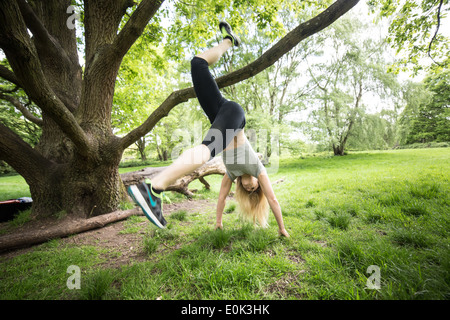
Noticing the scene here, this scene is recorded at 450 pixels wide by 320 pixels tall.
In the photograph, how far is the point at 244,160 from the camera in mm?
2701

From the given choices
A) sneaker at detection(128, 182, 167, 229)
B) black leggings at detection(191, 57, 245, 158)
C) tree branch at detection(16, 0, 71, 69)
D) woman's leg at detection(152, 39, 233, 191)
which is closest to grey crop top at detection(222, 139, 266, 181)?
black leggings at detection(191, 57, 245, 158)

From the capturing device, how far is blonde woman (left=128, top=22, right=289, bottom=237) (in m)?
1.85

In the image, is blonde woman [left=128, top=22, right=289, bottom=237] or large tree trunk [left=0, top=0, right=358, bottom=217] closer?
blonde woman [left=128, top=22, right=289, bottom=237]

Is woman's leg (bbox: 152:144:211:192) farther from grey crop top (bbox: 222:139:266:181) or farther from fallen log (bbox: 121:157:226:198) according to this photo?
fallen log (bbox: 121:157:226:198)

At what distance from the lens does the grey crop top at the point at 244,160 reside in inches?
106

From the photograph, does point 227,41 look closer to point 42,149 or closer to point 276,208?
point 276,208

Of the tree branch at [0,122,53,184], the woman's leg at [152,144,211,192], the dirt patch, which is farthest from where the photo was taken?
the tree branch at [0,122,53,184]

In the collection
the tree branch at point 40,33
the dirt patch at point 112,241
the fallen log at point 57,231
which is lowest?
the dirt patch at point 112,241

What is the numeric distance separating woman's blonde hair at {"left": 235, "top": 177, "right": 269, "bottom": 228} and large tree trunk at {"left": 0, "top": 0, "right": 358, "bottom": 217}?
2128 millimetres

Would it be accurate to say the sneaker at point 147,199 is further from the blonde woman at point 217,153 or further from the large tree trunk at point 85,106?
the large tree trunk at point 85,106

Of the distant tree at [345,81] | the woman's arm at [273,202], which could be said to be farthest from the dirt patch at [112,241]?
the distant tree at [345,81]

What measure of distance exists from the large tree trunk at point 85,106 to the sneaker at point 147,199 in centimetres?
199

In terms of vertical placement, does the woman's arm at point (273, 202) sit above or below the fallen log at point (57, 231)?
above
